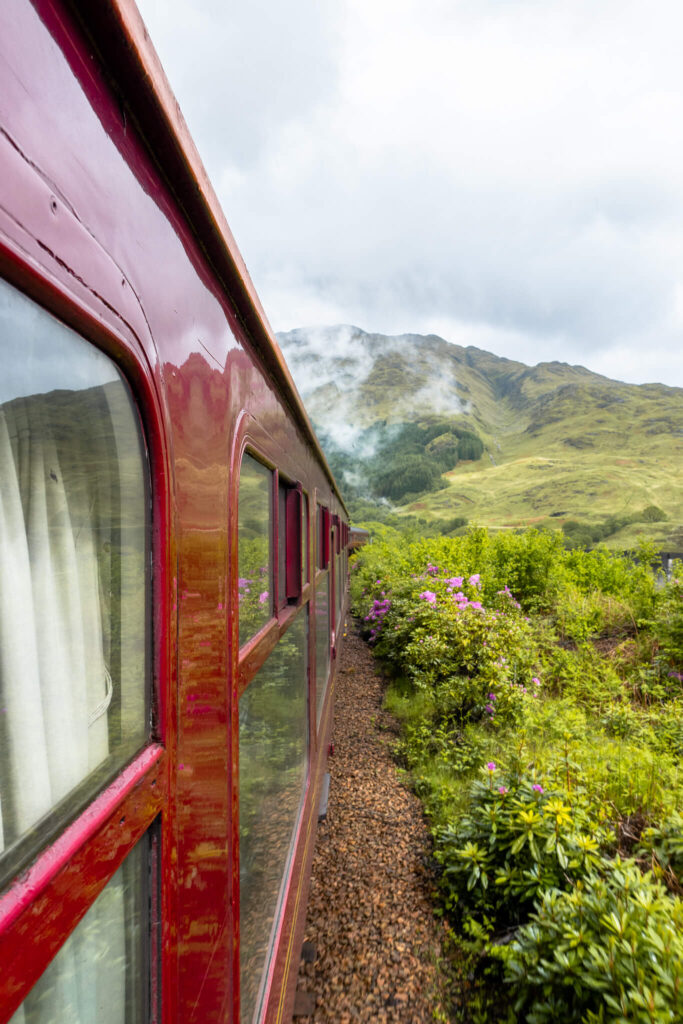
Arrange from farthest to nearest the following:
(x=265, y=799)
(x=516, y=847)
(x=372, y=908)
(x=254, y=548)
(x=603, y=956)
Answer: (x=372, y=908) < (x=516, y=847) < (x=603, y=956) < (x=265, y=799) < (x=254, y=548)

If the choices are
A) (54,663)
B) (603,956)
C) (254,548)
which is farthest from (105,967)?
(603,956)

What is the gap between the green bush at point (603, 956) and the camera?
1.67 meters

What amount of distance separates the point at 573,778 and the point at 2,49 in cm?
385

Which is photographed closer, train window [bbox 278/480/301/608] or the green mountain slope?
train window [bbox 278/480/301/608]

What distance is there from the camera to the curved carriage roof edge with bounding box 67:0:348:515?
20.0 inches

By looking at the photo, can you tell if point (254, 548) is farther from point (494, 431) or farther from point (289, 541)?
point (494, 431)

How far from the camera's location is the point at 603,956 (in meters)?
1.86

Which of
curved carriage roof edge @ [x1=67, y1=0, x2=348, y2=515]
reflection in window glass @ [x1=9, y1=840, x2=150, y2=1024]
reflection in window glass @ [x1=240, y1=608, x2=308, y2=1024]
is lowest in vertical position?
reflection in window glass @ [x1=240, y1=608, x2=308, y2=1024]

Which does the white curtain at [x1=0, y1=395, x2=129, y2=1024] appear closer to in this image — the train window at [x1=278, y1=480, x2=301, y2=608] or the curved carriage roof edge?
the curved carriage roof edge

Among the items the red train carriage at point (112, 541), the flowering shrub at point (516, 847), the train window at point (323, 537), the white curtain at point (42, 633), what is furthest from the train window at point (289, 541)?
the flowering shrub at point (516, 847)

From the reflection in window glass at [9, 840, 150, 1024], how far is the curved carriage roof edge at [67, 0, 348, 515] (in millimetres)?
877

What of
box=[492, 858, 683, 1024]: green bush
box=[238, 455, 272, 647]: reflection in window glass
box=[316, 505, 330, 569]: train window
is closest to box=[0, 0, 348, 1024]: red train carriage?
box=[238, 455, 272, 647]: reflection in window glass

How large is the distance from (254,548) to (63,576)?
792 millimetres

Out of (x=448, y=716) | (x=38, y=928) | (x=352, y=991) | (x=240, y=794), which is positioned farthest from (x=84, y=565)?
(x=448, y=716)
